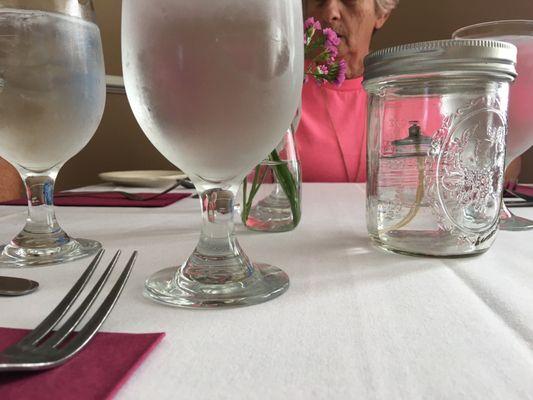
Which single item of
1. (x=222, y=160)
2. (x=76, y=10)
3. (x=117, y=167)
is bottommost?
(x=117, y=167)

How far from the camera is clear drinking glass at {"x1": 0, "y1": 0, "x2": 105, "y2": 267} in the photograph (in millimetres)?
357

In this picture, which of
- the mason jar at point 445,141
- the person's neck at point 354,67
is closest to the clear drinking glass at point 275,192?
the mason jar at point 445,141

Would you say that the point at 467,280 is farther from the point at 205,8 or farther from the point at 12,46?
the point at 12,46

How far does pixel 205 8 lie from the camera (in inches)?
10.0

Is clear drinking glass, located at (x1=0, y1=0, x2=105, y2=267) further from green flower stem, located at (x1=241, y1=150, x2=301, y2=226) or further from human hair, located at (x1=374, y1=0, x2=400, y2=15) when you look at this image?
human hair, located at (x1=374, y1=0, x2=400, y2=15)

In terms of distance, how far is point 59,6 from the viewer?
37 cm

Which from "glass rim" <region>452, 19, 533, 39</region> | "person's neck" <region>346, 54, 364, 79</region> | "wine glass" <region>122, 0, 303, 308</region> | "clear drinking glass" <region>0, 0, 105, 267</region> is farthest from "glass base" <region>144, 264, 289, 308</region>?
"person's neck" <region>346, 54, 364, 79</region>

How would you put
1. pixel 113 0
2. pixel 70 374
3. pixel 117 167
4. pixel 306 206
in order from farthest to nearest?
pixel 117 167, pixel 113 0, pixel 306 206, pixel 70 374

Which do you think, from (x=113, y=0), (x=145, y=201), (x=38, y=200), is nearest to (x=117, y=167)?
(x=113, y=0)

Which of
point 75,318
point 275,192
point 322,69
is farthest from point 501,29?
point 75,318

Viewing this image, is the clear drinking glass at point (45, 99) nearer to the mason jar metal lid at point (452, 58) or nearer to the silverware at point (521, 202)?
the mason jar metal lid at point (452, 58)

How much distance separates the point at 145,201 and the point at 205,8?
0.46m

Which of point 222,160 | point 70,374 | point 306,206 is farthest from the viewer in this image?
point 306,206

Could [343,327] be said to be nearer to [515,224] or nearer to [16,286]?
[16,286]
